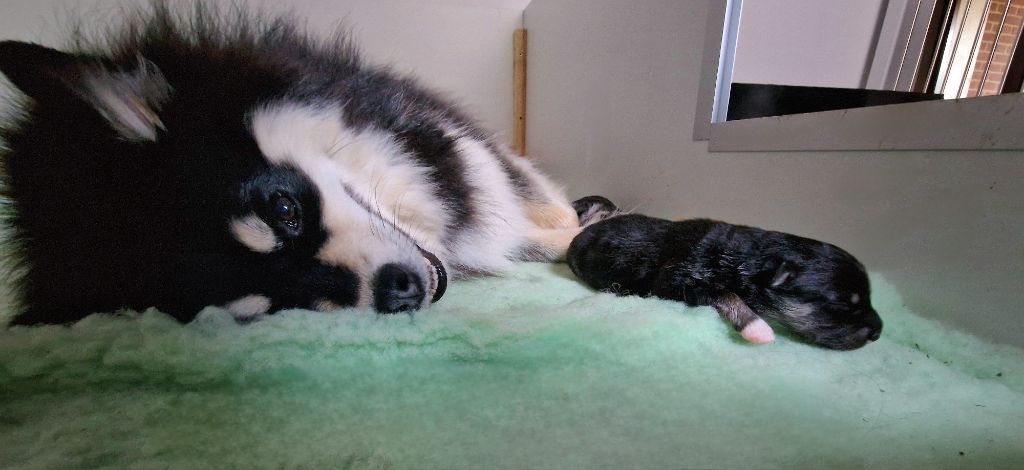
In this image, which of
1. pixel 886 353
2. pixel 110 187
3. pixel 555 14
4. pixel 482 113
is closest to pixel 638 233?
pixel 886 353

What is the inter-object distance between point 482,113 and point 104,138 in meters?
2.25

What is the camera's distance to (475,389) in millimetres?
717

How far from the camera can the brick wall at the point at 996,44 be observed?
5.81 feet

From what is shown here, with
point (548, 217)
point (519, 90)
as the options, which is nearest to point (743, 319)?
point (548, 217)

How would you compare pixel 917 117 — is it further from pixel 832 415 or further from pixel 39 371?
pixel 39 371

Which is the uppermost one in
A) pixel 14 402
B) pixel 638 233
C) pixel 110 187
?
pixel 110 187

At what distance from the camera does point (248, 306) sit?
89cm

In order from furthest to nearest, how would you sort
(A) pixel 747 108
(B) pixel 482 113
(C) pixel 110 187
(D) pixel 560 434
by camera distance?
(B) pixel 482 113, (A) pixel 747 108, (C) pixel 110 187, (D) pixel 560 434

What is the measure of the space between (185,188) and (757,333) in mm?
1122

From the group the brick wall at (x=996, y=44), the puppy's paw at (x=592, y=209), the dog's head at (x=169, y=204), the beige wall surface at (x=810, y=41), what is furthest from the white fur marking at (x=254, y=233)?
the brick wall at (x=996, y=44)

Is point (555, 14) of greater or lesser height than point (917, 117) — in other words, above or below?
above

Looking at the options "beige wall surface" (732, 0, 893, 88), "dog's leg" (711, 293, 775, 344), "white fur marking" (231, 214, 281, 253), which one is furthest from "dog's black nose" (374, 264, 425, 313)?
"beige wall surface" (732, 0, 893, 88)

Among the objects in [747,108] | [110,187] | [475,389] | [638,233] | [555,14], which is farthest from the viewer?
[555,14]

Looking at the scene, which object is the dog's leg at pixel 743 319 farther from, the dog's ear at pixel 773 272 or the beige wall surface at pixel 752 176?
the beige wall surface at pixel 752 176
